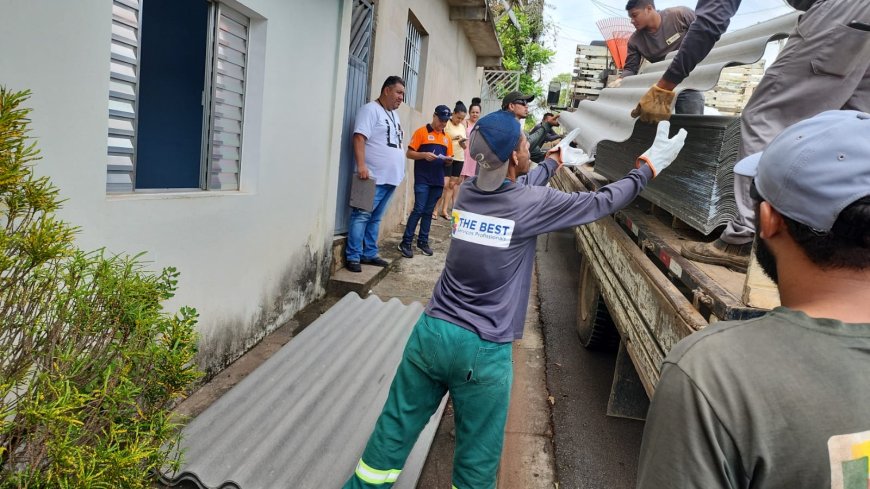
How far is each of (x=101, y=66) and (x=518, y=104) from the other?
2.68 metres

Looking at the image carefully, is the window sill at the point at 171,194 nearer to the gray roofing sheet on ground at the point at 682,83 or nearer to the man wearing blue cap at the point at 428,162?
the gray roofing sheet on ground at the point at 682,83

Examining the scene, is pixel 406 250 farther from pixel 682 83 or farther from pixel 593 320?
pixel 682 83

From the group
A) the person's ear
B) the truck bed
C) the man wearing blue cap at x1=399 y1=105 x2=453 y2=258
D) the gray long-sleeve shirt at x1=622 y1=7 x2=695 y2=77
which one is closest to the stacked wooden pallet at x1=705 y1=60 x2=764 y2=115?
the gray long-sleeve shirt at x1=622 y1=7 x2=695 y2=77

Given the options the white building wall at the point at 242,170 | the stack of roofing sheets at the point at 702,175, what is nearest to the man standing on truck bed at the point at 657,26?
the stack of roofing sheets at the point at 702,175

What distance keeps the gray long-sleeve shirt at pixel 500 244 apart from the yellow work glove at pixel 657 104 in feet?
2.08

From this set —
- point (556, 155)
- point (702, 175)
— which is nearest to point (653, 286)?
point (702, 175)

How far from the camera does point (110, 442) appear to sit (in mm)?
1418

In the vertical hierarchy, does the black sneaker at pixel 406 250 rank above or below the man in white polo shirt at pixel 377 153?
below

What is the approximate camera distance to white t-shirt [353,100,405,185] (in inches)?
202

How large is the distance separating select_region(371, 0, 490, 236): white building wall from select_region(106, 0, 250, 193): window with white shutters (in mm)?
2472

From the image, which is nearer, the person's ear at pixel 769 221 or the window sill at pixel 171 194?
the person's ear at pixel 769 221

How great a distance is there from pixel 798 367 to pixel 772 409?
7 cm

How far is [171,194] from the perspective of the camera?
2.89 m

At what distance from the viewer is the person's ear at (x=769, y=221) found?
892mm
